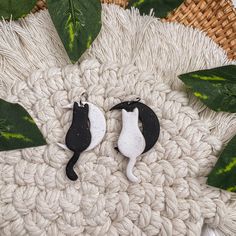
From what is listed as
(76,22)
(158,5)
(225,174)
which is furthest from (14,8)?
(225,174)

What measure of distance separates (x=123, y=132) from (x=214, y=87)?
5.1 inches

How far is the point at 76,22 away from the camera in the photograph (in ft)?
1.82

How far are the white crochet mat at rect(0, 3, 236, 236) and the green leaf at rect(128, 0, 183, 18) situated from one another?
0.07 ft

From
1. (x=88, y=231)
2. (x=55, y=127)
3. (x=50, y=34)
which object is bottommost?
(x=88, y=231)

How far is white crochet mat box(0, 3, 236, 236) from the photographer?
52 centimetres

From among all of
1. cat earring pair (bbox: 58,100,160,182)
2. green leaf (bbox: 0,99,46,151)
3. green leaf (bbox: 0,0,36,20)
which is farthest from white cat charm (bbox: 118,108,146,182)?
green leaf (bbox: 0,0,36,20)

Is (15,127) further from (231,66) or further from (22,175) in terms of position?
(231,66)

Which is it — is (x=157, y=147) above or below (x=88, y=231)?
above

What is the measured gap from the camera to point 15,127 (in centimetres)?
54

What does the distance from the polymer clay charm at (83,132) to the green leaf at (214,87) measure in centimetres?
12

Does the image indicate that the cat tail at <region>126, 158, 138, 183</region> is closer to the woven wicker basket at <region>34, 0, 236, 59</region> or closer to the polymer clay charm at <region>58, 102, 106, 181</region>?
the polymer clay charm at <region>58, 102, 106, 181</region>

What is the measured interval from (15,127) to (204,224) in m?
0.27

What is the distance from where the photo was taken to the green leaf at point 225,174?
0.52 meters

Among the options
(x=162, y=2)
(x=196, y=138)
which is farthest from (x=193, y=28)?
(x=196, y=138)
